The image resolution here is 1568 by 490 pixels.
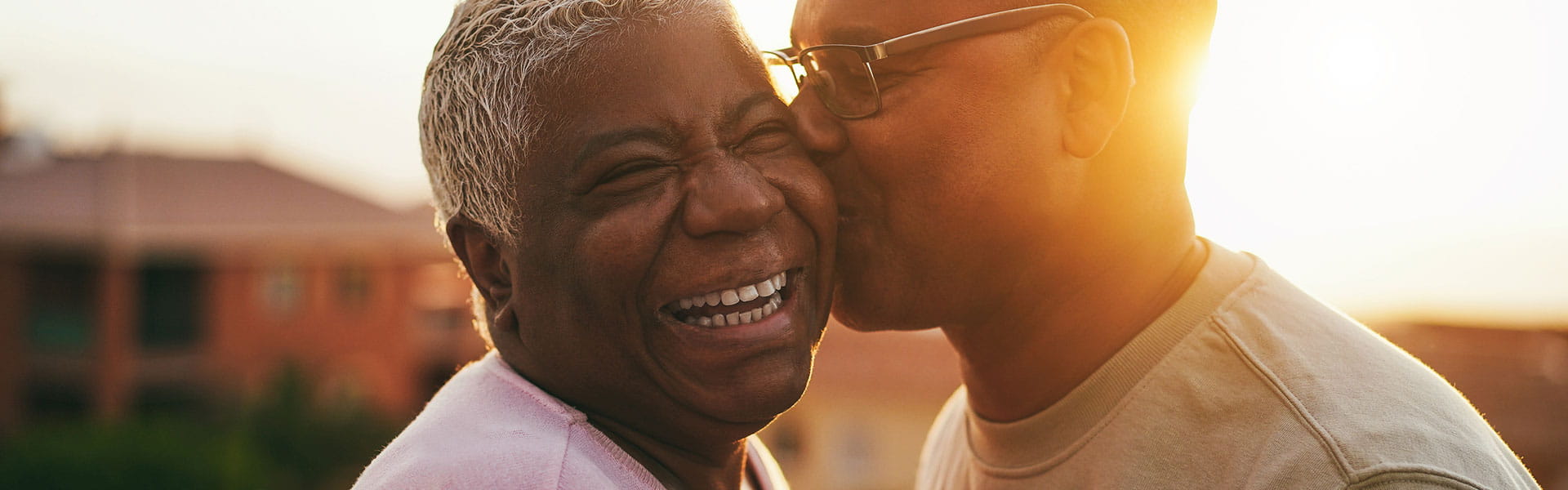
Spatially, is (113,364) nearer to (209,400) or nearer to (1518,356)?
(209,400)

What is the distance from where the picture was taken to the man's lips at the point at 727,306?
2.47m

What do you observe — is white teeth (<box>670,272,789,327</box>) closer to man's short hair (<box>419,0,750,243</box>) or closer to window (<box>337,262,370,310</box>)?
man's short hair (<box>419,0,750,243</box>)

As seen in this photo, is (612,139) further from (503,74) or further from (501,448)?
(501,448)

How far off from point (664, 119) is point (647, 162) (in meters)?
0.10

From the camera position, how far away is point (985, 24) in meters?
2.75

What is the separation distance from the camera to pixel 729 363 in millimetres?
2465

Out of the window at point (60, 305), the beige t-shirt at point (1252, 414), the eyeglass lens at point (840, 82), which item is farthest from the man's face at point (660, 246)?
the window at point (60, 305)

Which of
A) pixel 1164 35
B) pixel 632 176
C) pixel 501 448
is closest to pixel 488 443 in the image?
pixel 501 448

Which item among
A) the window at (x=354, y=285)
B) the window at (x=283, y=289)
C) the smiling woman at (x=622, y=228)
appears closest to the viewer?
the smiling woman at (x=622, y=228)

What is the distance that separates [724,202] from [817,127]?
486mm

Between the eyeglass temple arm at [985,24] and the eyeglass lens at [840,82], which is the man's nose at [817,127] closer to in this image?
the eyeglass lens at [840,82]

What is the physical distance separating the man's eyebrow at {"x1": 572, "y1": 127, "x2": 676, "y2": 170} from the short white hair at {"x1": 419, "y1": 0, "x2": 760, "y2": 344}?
0.37 ft

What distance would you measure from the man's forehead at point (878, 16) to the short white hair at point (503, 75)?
0.30 metres

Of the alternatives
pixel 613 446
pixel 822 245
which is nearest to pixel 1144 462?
pixel 822 245
